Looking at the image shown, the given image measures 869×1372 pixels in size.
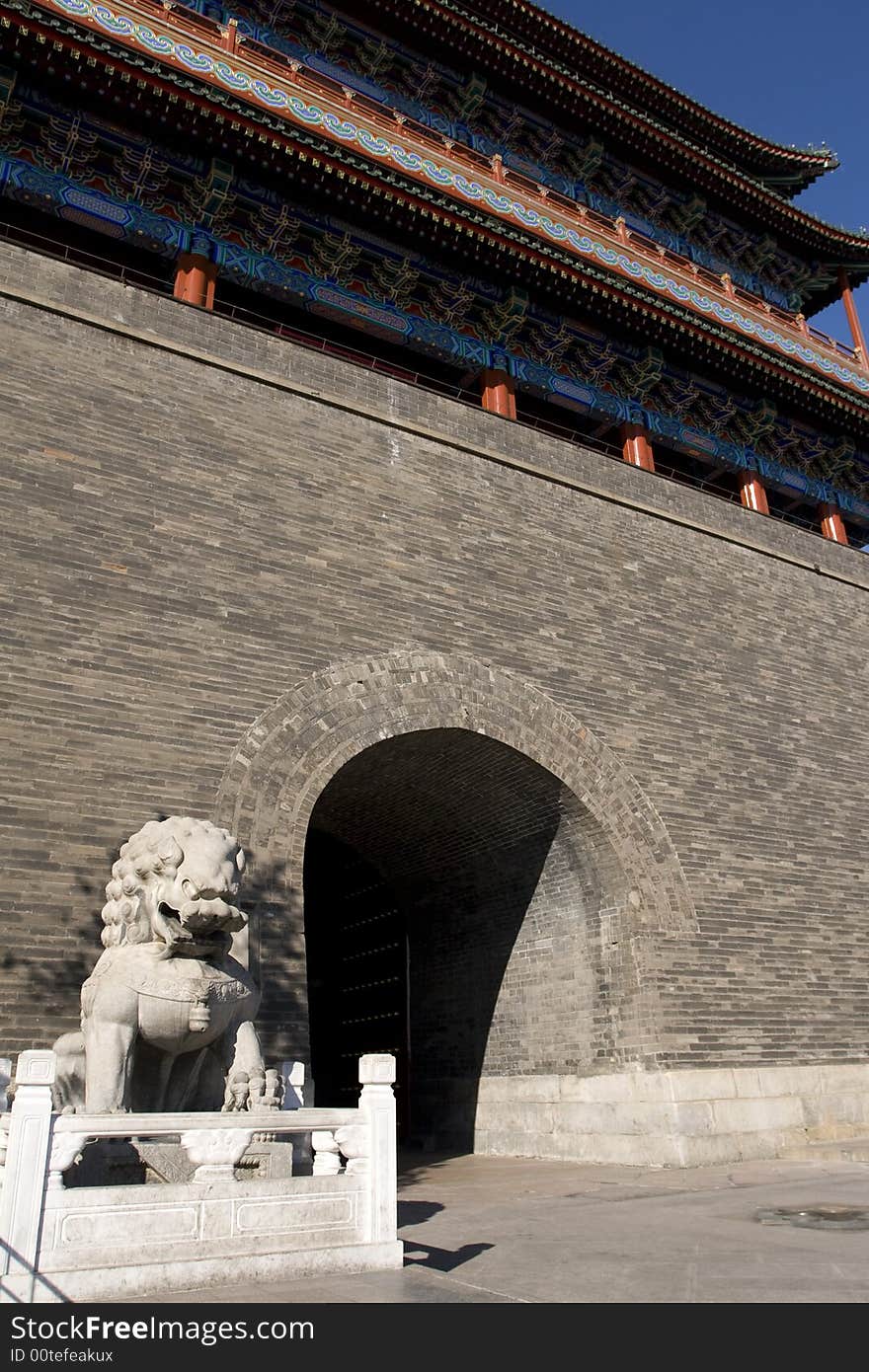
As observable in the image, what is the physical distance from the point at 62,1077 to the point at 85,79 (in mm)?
7558

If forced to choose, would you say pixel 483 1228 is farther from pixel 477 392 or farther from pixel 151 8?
pixel 151 8

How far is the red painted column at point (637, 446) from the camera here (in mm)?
11383

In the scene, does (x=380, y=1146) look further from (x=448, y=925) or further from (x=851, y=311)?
(x=851, y=311)

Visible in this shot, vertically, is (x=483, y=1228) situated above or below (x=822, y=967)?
below

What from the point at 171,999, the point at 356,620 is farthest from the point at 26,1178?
the point at 356,620

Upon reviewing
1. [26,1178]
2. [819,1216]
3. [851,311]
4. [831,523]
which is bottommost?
[819,1216]

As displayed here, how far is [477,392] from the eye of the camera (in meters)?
10.9

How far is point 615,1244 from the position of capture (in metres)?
4.25

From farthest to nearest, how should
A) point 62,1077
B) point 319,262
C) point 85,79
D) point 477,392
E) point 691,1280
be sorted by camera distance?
point 477,392 → point 319,262 → point 85,79 → point 62,1077 → point 691,1280

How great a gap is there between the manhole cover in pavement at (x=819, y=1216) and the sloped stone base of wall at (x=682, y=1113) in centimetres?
214

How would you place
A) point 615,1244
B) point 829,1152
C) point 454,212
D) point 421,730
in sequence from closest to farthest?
point 615,1244, point 421,730, point 829,1152, point 454,212

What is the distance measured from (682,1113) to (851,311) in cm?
1343
